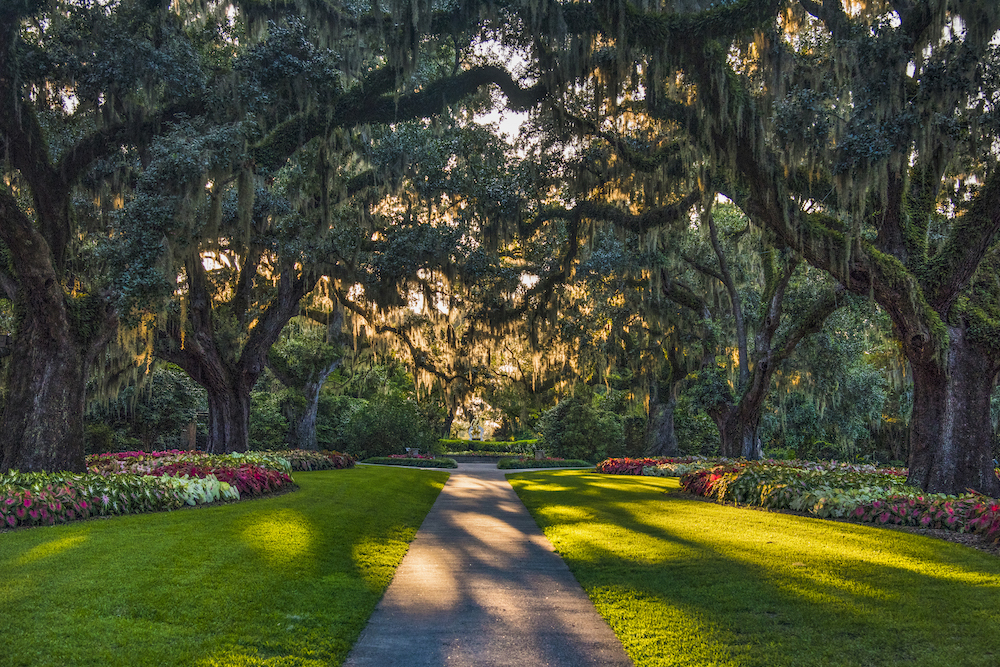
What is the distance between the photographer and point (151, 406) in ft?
80.4

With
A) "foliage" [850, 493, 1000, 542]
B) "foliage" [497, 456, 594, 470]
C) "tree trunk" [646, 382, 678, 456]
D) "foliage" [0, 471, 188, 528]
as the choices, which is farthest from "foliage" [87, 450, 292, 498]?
"tree trunk" [646, 382, 678, 456]

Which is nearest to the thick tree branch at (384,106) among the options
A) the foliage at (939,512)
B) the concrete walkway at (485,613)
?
the concrete walkway at (485,613)

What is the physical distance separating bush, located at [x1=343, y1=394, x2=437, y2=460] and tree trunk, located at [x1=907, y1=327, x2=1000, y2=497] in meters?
22.6

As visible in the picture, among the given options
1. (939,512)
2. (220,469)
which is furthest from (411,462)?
(939,512)

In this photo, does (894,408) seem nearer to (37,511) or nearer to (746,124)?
(746,124)

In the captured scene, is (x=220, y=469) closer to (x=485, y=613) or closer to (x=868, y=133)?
(x=485, y=613)

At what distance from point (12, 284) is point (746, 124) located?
511 inches

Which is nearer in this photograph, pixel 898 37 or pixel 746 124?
pixel 898 37

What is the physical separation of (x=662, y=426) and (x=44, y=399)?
21287 millimetres

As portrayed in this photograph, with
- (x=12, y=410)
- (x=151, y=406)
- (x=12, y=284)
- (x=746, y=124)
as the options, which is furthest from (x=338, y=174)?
(x=151, y=406)

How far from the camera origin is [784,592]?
569 centimetres

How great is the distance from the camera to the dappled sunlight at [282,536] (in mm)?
6840

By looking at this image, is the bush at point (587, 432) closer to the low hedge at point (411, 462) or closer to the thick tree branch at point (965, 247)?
the low hedge at point (411, 462)

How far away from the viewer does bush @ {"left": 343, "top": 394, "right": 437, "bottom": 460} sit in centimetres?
3062
